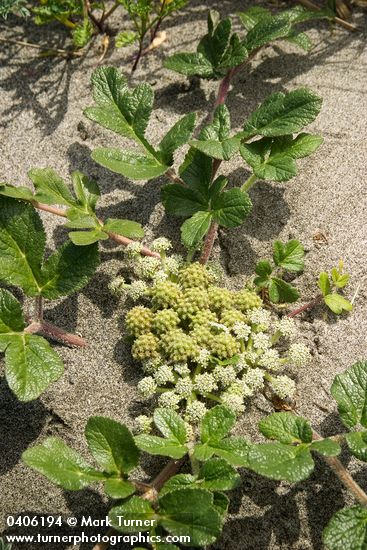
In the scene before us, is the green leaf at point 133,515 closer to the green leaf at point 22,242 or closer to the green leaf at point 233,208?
the green leaf at point 22,242

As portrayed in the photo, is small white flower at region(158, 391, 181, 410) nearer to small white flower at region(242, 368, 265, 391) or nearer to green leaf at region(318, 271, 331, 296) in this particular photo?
small white flower at region(242, 368, 265, 391)

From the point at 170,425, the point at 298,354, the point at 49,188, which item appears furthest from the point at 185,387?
the point at 49,188

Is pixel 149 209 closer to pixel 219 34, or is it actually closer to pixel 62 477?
pixel 219 34

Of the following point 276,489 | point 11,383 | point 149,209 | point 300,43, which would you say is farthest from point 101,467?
point 300,43

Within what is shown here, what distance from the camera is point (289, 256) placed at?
2.18 meters

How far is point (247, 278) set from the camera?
232cm

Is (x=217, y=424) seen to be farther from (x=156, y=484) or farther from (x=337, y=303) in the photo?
(x=337, y=303)

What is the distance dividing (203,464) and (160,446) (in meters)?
0.13

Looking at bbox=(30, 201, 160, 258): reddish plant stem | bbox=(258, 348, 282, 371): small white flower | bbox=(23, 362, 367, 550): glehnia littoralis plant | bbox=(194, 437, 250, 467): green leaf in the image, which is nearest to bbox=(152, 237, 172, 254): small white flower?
bbox=(30, 201, 160, 258): reddish plant stem

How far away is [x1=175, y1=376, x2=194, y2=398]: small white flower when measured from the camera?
200 centimetres

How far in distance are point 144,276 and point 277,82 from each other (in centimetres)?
104

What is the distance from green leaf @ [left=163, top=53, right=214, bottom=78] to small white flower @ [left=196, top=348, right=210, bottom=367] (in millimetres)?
1066

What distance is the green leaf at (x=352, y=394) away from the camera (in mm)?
1839

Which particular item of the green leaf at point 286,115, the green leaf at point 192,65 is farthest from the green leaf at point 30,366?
the green leaf at point 192,65
